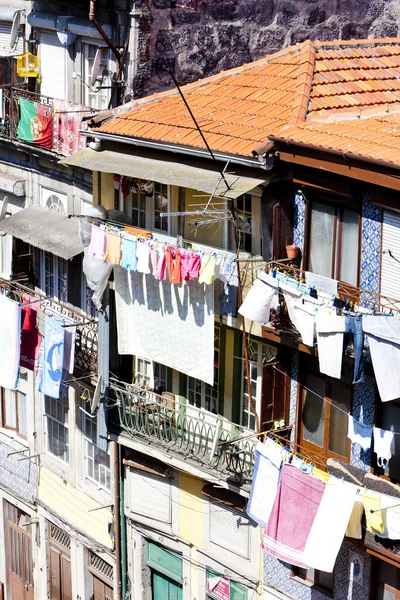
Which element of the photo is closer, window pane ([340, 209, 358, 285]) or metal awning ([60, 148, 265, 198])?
window pane ([340, 209, 358, 285])

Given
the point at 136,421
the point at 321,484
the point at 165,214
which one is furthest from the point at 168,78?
the point at 321,484

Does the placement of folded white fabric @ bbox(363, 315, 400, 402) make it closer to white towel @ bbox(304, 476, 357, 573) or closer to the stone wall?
white towel @ bbox(304, 476, 357, 573)

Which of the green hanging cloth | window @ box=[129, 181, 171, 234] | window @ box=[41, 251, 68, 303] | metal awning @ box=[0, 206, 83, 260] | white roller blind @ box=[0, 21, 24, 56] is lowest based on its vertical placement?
window @ box=[41, 251, 68, 303]

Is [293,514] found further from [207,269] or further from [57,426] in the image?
[57,426]

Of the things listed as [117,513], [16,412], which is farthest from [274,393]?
[16,412]

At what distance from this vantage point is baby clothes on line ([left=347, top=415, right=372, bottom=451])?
2353 centimetres

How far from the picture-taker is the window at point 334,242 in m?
23.3

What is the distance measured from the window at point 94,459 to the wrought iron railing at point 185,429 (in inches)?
105

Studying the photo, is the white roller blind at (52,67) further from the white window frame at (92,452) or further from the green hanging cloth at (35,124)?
the white window frame at (92,452)

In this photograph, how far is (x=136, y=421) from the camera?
2817 cm

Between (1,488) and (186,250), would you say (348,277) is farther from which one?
(1,488)

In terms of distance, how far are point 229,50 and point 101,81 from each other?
260cm

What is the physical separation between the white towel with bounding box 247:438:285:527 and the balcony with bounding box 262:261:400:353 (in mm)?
1752

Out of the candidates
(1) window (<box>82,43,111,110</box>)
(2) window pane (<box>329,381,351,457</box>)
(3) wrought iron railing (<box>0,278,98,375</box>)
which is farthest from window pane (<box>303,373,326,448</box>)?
(1) window (<box>82,43,111,110</box>)
